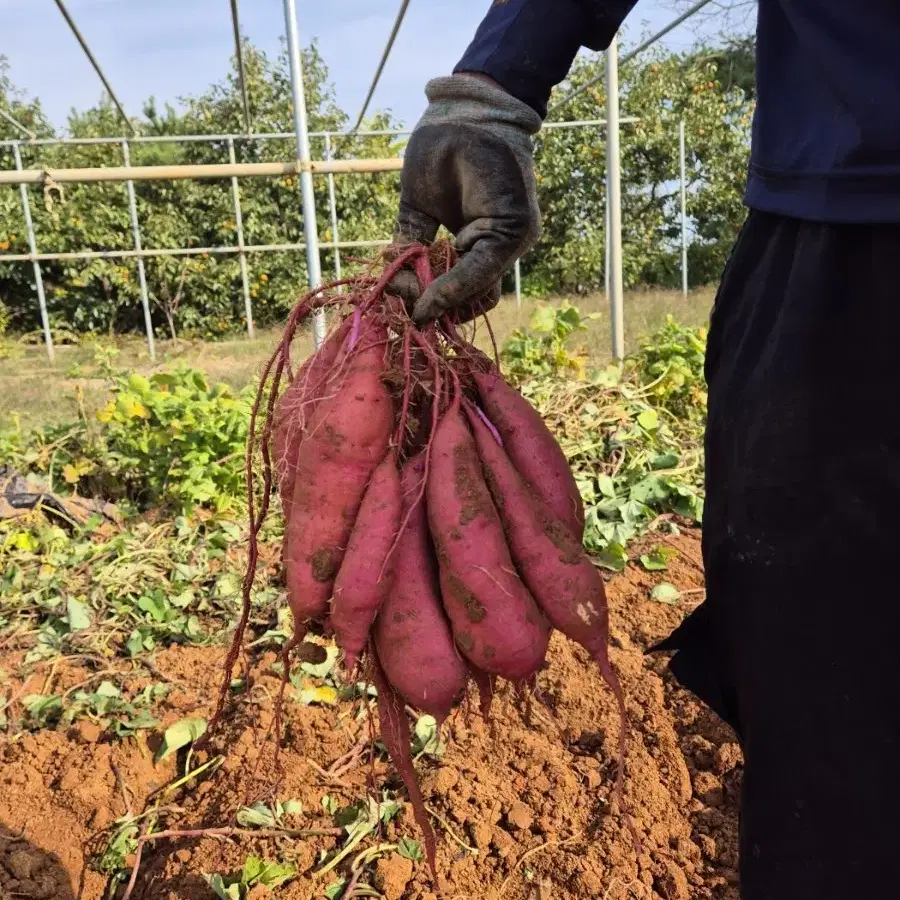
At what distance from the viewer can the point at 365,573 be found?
1127 millimetres

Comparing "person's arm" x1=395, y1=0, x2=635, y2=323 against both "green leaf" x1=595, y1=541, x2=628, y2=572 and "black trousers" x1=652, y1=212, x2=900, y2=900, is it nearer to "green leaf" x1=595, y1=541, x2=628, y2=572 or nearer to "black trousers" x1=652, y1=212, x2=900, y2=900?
"black trousers" x1=652, y1=212, x2=900, y2=900

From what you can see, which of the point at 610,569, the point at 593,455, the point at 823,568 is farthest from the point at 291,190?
the point at 823,568

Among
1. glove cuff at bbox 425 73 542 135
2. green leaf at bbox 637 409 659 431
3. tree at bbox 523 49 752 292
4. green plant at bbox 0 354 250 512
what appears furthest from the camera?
tree at bbox 523 49 752 292

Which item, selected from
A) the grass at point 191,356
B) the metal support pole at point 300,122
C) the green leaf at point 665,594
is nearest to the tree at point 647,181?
the grass at point 191,356

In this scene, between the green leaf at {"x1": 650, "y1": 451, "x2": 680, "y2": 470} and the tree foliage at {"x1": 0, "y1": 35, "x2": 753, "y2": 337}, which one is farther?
the tree foliage at {"x1": 0, "y1": 35, "x2": 753, "y2": 337}

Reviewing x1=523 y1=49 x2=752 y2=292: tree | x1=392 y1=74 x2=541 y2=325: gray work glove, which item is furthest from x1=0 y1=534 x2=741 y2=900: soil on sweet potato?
x1=523 y1=49 x2=752 y2=292: tree

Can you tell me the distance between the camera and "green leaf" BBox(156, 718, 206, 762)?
6.93ft

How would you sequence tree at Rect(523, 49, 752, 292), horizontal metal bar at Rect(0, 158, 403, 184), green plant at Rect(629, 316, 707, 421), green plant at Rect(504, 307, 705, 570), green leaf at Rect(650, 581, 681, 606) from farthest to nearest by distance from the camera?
1. tree at Rect(523, 49, 752, 292)
2. horizontal metal bar at Rect(0, 158, 403, 184)
3. green plant at Rect(629, 316, 707, 421)
4. green plant at Rect(504, 307, 705, 570)
5. green leaf at Rect(650, 581, 681, 606)

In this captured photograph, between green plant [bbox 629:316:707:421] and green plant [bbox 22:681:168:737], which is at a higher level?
green plant [bbox 629:316:707:421]

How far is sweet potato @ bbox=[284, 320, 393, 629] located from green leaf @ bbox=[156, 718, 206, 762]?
3.74ft

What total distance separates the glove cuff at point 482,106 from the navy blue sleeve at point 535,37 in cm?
2

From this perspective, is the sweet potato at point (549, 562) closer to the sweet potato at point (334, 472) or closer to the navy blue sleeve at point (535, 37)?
the sweet potato at point (334, 472)

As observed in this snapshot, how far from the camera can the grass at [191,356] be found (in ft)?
23.0

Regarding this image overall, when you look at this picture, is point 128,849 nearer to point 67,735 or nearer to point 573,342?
point 67,735
